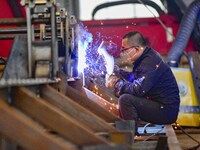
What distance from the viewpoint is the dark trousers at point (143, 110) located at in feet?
15.6

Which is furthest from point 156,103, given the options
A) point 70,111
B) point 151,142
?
point 70,111

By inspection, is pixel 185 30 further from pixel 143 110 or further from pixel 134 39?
pixel 143 110

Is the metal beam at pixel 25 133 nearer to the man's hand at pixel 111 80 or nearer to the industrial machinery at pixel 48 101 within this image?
the industrial machinery at pixel 48 101

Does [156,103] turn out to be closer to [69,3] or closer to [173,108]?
[173,108]

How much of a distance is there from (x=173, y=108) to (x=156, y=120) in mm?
253

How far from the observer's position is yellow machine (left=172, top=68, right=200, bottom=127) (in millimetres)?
6828

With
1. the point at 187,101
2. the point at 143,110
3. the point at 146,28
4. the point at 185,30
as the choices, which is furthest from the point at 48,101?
the point at 146,28

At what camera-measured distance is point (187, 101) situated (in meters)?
7.00

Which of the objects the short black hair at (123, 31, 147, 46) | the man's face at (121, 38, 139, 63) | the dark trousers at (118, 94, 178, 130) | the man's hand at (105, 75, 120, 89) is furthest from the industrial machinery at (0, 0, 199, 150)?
the short black hair at (123, 31, 147, 46)

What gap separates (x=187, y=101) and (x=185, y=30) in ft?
5.57

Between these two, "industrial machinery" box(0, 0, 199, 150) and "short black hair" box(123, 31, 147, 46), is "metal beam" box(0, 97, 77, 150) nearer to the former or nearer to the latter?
"industrial machinery" box(0, 0, 199, 150)

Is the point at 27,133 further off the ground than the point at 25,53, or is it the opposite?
the point at 25,53

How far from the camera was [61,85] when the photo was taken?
348cm

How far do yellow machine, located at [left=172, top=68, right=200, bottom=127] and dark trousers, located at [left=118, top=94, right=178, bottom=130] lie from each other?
2.03 m
